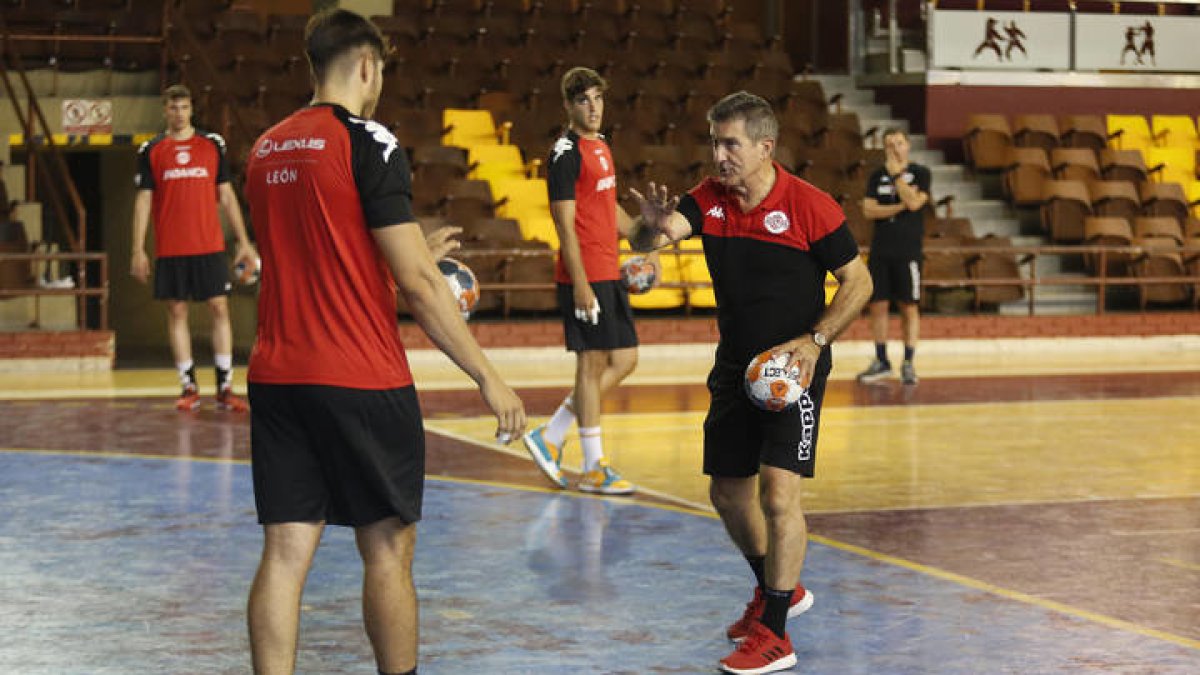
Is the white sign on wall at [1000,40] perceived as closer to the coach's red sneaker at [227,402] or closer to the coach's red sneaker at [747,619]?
the coach's red sneaker at [227,402]

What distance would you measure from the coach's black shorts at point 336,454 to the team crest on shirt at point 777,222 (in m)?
1.78

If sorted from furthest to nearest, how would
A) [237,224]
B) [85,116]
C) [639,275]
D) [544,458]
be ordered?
1. [85,116]
2. [237,224]
3. [544,458]
4. [639,275]

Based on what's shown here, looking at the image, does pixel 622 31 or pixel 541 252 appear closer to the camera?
pixel 541 252

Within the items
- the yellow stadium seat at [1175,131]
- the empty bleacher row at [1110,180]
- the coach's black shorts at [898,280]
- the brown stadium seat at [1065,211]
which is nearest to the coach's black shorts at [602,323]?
the coach's black shorts at [898,280]

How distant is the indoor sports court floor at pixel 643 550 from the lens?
6102 mm

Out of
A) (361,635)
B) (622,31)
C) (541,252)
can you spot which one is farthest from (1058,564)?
(622,31)

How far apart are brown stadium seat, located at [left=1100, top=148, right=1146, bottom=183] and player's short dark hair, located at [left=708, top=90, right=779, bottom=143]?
709 inches

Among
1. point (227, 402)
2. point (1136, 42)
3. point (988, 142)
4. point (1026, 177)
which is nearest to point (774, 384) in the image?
point (227, 402)

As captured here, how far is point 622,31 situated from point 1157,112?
7.62 metres

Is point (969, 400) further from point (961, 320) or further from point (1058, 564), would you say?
point (1058, 564)

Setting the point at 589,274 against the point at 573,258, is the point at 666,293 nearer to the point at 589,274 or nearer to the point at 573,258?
the point at 589,274

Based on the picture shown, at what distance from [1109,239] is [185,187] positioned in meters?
12.3

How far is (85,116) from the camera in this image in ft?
62.8

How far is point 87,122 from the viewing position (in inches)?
755
